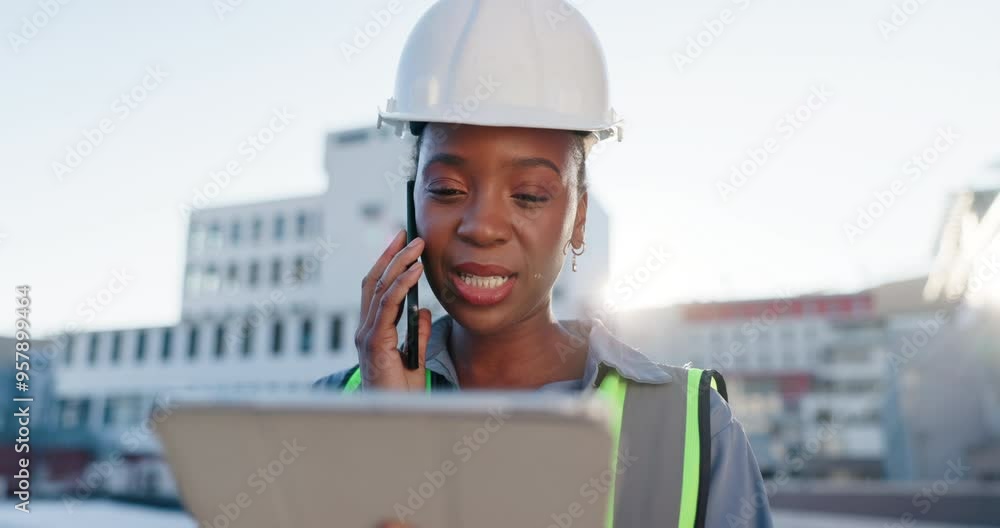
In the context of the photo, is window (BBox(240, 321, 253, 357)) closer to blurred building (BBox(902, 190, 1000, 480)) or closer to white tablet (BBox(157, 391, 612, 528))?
blurred building (BBox(902, 190, 1000, 480))

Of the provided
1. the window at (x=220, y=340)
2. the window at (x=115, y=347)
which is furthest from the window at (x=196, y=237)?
the window at (x=115, y=347)

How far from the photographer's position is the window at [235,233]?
4978 centimetres

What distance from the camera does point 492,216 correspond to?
1.62 meters

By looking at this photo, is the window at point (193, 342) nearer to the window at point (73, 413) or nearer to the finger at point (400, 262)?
the window at point (73, 413)

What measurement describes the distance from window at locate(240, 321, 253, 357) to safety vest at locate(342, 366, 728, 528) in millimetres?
47126

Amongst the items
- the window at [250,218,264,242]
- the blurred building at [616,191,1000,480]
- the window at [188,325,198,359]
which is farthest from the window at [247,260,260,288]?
the blurred building at [616,191,1000,480]

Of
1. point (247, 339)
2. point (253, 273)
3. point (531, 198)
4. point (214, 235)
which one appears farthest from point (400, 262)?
point (214, 235)

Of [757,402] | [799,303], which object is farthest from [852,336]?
[757,402]

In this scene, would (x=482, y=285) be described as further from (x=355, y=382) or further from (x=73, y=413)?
(x=73, y=413)

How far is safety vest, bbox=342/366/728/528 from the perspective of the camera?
149 centimetres

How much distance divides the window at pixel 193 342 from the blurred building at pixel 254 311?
0.06m

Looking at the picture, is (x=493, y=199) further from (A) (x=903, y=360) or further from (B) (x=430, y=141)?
(A) (x=903, y=360)

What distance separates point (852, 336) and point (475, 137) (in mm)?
55266

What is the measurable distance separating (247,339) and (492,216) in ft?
156
